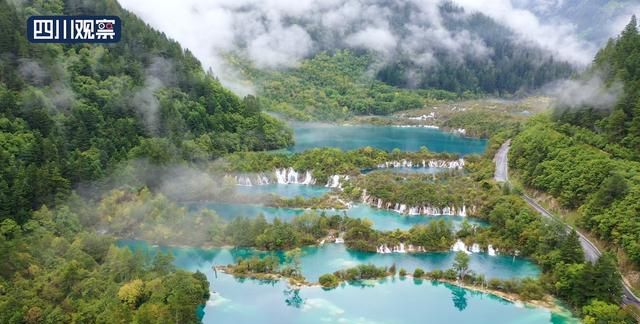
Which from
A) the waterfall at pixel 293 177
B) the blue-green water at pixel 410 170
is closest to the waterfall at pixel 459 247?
the blue-green water at pixel 410 170

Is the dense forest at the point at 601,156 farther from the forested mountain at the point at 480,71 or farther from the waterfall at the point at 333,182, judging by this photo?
the forested mountain at the point at 480,71

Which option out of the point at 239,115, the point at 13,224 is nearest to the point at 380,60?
the point at 239,115

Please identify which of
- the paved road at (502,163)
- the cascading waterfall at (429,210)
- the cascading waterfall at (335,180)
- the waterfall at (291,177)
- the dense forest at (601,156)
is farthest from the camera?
the waterfall at (291,177)

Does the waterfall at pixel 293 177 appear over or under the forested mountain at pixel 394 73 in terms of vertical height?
under

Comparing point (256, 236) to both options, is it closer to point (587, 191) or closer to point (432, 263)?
point (432, 263)

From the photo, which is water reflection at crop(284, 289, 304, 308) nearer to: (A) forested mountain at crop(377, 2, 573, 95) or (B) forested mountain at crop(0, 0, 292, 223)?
(B) forested mountain at crop(0, 0, 292, 223)

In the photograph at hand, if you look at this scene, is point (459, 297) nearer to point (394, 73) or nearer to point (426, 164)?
point (426, 164)
